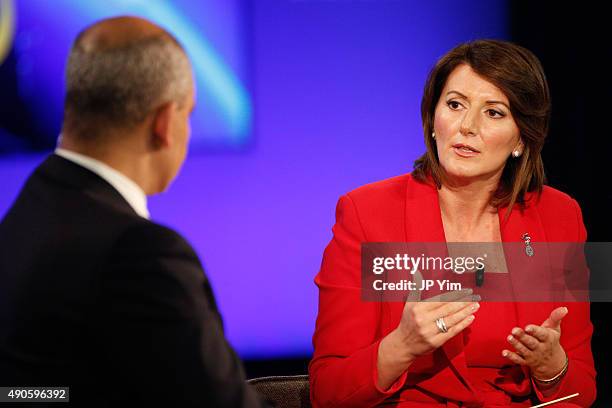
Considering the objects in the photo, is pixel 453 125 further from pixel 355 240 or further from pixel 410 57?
pixel 410 57

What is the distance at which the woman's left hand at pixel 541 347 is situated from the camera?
2.13 metres

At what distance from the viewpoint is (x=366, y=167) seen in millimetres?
3945

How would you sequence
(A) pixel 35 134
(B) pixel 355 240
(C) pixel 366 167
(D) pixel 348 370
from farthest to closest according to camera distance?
(C) pixel 366 167, (A) pixel 35 134, (B) pixel 355 240, (D) pixel 348 370

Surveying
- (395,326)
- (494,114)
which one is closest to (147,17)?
(494,114)

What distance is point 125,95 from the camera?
138 cm

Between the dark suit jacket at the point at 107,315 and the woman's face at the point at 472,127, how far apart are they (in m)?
1.27

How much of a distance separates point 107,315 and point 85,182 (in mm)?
236

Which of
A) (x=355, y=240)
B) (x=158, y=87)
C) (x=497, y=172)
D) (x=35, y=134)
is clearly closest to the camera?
→ (x=158, y=87)

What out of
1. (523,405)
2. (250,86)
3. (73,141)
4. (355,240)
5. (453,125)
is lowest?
(523,405)

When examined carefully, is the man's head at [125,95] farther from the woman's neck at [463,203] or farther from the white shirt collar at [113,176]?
the woman's neck at [463,203]

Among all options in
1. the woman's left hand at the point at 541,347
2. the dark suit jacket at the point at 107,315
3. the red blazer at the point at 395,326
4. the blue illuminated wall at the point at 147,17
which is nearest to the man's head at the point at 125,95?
the dark suit jacket at the point at 107,315

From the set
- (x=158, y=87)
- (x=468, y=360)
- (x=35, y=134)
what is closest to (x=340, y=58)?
(x=35, y=134)

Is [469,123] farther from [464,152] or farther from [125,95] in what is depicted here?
[125,95]

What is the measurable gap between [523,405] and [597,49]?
2.02 metres
